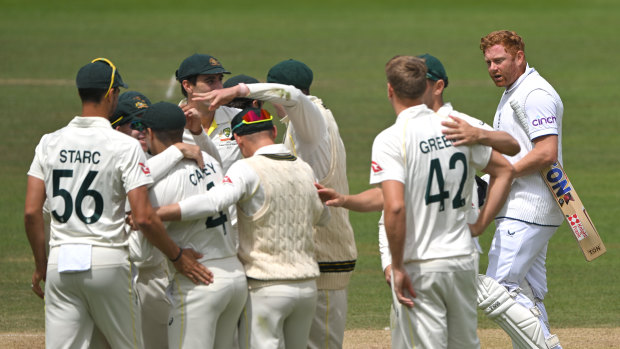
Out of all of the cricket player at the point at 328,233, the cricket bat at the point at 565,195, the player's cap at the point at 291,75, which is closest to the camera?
the cricket player at the point at 328,233

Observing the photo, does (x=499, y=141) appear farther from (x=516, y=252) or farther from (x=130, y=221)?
(x=130, y=221)

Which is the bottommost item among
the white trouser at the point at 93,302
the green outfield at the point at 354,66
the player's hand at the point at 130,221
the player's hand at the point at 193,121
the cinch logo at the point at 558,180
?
the green outfield at the point at 354,66

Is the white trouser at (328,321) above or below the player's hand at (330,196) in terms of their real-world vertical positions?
below

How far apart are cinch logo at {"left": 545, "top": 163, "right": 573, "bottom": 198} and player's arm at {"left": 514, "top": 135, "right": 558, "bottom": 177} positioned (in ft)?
0.42

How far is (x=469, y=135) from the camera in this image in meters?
5.74

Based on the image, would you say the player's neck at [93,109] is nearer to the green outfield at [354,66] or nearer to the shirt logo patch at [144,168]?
the shirt logo patch at [144,168]

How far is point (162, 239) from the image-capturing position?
5.73m

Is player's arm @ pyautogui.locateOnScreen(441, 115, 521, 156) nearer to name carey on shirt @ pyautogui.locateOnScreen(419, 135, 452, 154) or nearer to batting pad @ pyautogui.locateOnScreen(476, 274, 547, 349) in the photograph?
name carey on shirt @ pyautogui.locateOnScreen(419, 135, 452, 154)

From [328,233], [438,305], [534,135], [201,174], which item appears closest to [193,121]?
[201,174]

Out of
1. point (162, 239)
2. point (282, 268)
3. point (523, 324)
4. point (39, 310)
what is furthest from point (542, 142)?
point (39, 310)

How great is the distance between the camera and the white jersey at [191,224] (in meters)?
5.91

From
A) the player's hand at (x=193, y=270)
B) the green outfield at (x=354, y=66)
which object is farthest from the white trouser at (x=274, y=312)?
the green outfield at (x=354, y=66)

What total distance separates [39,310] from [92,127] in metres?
4.59

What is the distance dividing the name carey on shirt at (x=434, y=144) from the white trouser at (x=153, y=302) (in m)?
2.19
